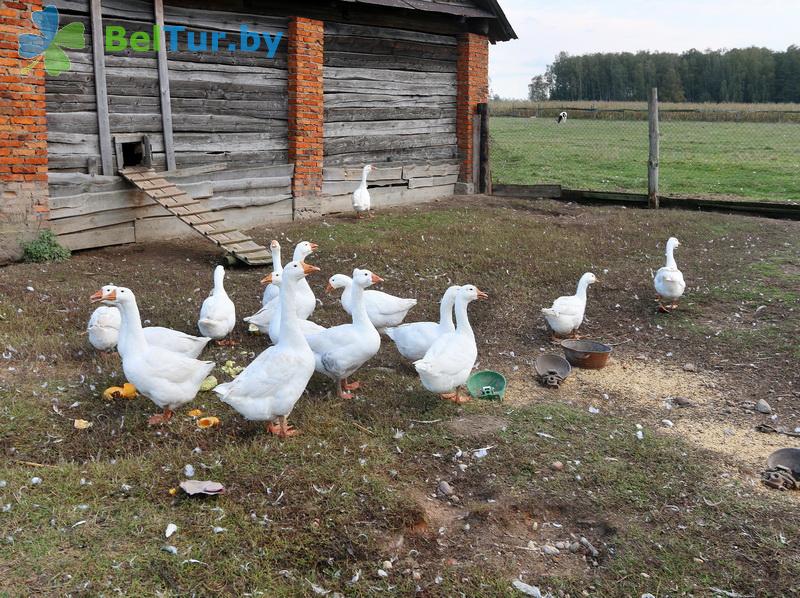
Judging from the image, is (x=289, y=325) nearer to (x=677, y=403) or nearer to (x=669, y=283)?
(x=677, y=403)

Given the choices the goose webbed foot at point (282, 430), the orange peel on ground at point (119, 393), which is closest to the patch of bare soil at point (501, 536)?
the goose webbed foot at point (282, 430)

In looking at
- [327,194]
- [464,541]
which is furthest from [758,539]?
[327,194]

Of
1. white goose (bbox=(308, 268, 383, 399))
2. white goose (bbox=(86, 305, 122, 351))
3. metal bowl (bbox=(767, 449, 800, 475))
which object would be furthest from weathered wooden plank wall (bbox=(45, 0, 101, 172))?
metal bowl (bbox=(767, 449, 800, 475))

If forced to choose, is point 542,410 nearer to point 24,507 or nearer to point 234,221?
point 24,507

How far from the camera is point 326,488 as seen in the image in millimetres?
4727

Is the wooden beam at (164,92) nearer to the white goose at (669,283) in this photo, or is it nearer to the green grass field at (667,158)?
the white goose at (669,283)

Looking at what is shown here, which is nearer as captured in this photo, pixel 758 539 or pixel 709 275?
pixel 758 539

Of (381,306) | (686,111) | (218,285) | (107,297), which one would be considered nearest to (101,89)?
(218,285)

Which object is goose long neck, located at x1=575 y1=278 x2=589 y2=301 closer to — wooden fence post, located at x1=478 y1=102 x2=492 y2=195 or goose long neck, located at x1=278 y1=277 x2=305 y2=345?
goose long neck, located at x1=278 y1=277 x2=305 y2=345

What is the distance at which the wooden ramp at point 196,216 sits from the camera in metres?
10.0

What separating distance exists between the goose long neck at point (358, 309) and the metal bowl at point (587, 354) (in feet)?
6.93

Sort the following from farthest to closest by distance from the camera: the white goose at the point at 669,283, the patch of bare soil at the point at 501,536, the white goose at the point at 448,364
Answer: the white goose at the point at 669,283, the white goose at the point at 448,364, the patch of bare soil at the point at 501,536

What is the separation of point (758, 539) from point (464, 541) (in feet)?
5.44

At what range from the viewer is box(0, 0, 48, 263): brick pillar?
9109 mm
